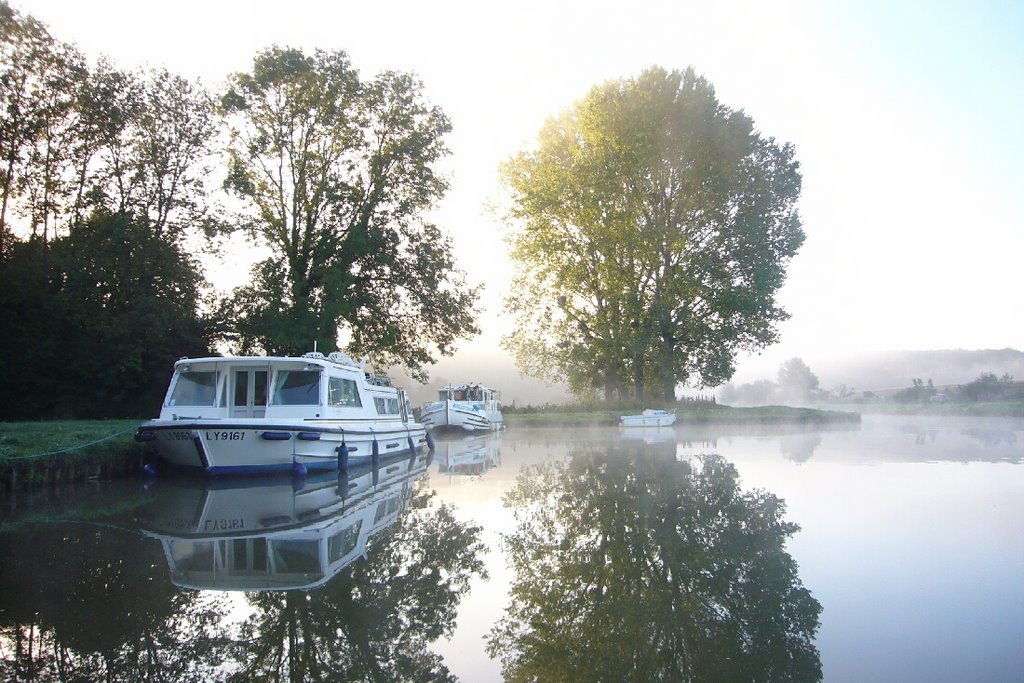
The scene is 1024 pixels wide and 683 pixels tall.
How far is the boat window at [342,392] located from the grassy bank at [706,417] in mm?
20972

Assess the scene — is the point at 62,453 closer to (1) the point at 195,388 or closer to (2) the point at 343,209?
(1) the point at 195,388

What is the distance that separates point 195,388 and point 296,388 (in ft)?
8.06

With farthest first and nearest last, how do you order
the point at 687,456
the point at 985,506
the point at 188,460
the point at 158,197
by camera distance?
1. the point at 158,197
2. the point at 687,456
3. the point at 188,460
4. the point at 985,506

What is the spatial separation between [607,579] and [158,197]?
26.4 meters

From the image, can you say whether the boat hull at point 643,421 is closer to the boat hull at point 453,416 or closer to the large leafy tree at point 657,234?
the large leafy tree at point 657,234

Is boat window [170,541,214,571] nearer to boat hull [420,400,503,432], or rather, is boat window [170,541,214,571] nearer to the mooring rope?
the mooring rope

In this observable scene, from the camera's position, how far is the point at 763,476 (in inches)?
621

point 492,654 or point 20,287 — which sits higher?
point 20,287

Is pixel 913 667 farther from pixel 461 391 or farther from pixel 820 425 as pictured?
pixel 820 425

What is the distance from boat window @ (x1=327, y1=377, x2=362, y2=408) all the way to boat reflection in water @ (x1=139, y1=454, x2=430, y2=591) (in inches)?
86.0

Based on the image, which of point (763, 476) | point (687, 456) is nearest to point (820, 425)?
point (687, 456)

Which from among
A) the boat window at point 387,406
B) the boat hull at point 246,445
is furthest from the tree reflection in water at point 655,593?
the boat window at point 387,406

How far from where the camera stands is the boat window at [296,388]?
18344mm

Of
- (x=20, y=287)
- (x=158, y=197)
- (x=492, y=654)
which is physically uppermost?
(x=158, y=197)
